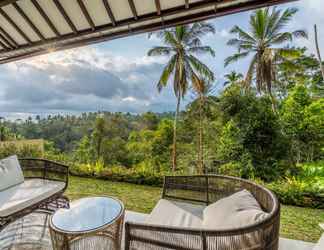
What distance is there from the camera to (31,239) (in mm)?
2426

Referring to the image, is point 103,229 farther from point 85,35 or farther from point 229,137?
point 229,137

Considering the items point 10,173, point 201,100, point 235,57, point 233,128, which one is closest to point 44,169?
point 10,173

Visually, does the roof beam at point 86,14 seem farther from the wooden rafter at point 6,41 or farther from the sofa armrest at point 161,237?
the sofa armrest at point 161,237

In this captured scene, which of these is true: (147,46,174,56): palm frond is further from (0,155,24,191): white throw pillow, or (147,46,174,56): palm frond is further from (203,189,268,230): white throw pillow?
(203,189,268,230): white throw pillow

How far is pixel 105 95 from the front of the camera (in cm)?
2178

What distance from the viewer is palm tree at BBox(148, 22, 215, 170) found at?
9023 millimetres

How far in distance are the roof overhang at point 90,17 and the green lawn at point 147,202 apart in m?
2.65

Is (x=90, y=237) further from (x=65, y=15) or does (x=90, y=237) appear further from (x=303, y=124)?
(x=303, y=124)

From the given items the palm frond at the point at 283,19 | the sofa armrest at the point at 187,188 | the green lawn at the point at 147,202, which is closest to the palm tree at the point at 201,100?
the palm frond at the point at 283,19

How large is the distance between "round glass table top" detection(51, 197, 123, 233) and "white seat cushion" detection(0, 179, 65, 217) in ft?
1.97

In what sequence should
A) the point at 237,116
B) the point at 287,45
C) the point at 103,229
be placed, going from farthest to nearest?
the point at 287,45, the point at 237,116, the point at 103,229

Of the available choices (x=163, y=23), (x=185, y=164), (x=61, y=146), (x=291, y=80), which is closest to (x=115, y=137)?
(x=61, y=146)

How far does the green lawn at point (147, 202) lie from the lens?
276cm

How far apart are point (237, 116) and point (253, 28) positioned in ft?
19.6
